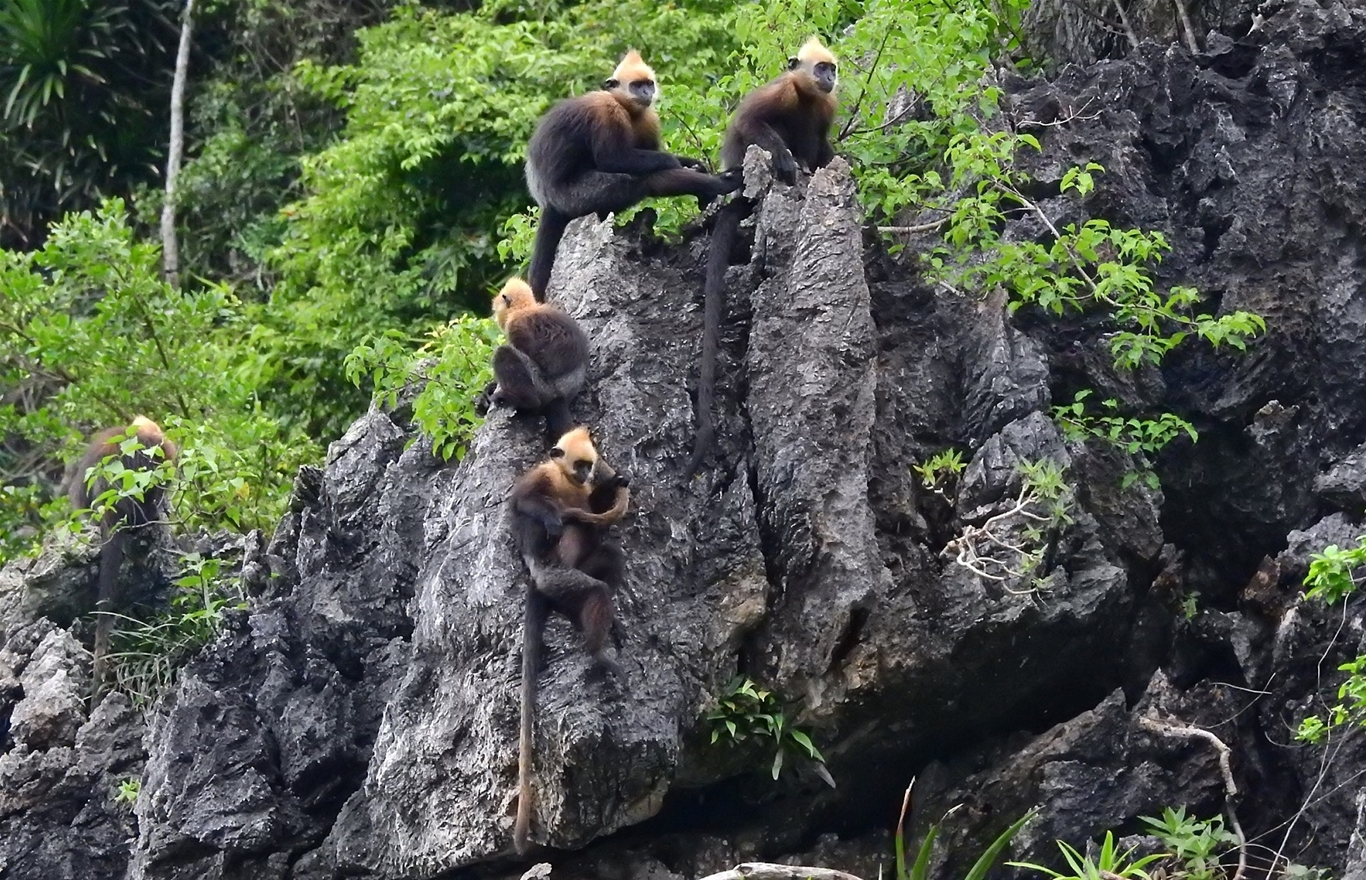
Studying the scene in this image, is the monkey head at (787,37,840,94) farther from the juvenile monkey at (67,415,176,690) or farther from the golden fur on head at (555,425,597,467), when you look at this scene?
the juvenile monkey at (67,415,176,690)

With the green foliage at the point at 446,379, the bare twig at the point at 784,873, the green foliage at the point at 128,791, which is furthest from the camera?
the green foliage at the point at 128,791

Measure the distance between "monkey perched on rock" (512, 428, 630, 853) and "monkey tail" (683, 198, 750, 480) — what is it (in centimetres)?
45

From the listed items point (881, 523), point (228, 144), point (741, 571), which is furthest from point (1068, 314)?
point (228, 144)

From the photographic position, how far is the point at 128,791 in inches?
262

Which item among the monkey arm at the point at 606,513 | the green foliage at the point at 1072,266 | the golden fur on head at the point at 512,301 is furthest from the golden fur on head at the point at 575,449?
the green foliage at the point at 1072,266

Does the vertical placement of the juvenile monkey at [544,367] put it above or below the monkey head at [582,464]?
above

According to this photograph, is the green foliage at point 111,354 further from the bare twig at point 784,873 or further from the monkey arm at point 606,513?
the bare twig at point 784,873

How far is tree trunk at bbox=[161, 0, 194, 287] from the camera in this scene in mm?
13180

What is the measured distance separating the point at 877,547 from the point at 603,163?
2.00 meters

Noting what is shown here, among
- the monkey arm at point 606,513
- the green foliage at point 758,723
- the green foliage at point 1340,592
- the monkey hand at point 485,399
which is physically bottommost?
the green foliage at point 758,723

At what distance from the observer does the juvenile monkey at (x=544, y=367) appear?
5746 mm

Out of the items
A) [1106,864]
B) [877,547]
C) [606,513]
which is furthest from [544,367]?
[1106,864]

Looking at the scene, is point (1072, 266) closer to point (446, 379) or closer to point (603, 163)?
point (603, 163)

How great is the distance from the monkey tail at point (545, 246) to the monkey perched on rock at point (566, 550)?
145 centimetres
